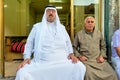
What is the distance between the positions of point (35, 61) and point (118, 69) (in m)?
1.39

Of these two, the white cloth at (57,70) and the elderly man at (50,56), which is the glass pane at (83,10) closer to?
the elderly man at (50,56)

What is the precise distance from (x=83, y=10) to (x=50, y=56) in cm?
171

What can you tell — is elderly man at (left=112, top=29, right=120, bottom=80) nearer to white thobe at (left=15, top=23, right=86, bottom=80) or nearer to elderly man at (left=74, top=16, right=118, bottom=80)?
elderly man at (left=74, top=16, right=118, bottom=80)

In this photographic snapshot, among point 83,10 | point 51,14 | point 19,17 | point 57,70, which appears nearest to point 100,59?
point 57,70

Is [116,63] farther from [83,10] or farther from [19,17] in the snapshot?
[19,17]

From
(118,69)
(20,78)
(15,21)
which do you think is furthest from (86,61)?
(15,21)

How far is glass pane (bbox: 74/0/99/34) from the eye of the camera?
230 inches

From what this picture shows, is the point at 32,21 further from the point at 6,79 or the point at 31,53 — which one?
the point at 31,53

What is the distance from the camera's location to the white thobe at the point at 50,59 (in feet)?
14.2

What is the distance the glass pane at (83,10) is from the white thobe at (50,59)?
44.8 inches

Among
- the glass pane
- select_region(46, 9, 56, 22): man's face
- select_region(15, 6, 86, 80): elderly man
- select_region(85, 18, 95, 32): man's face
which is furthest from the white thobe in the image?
the glass pane

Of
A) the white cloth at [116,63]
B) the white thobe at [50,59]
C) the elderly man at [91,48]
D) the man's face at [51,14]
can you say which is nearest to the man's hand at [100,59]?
the elderly man at [91,48]

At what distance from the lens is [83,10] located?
232 inches

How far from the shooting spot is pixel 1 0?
18.0 feet
